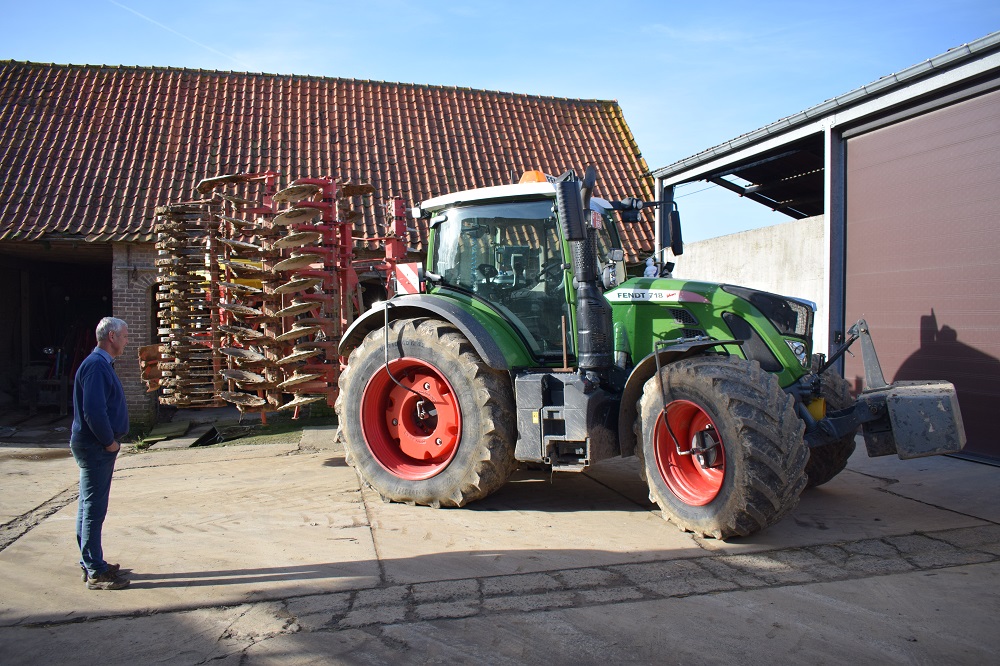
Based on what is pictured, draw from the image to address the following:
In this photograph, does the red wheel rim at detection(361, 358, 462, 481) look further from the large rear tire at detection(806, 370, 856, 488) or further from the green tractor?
the large rear tire at detection(806, 370, 856, 488)

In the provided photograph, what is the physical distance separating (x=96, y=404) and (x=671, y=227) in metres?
3.76

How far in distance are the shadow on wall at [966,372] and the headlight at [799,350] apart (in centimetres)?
276

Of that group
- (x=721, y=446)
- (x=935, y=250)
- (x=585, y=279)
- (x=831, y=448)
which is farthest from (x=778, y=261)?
(x=721, y=446)

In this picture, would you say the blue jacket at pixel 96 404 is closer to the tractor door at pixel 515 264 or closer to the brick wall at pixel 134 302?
the tractor door at pixel 515 264

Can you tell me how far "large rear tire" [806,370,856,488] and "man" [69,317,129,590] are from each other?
15.0 feet

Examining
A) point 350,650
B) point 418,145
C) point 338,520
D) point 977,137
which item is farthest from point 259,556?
point 418,145

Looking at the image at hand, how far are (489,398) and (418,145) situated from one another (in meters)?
8.81

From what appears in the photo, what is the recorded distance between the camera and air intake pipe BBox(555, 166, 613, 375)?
4.71 m

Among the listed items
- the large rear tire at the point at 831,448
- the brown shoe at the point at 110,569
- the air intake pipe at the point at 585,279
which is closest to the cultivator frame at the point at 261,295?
the brown shoe at the point at 110,569

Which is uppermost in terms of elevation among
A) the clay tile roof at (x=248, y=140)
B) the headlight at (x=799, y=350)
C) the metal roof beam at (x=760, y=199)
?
the clay tile roof at (x=248, y=140)

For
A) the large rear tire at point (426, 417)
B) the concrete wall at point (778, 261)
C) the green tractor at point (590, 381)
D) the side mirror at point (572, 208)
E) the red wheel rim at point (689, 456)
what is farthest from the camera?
the concrete wall at point (778, 261)

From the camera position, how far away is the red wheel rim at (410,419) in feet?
17.8

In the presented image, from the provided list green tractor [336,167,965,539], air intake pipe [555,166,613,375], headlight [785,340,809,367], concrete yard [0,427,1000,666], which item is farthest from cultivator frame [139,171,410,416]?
headlight [785,340,809,367]

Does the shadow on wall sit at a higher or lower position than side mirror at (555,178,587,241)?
lower
